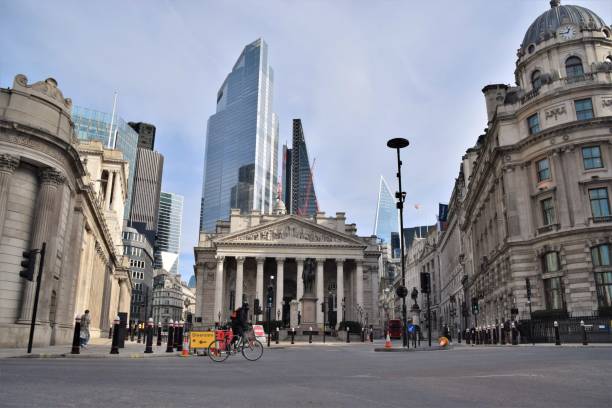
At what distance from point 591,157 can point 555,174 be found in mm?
2595

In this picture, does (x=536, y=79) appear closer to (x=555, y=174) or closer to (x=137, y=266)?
(x=555, y=174)

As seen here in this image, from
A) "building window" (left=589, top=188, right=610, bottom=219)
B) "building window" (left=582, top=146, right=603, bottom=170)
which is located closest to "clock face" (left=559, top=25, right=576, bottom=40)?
"building window" (left=582, top=146, right=603, bottom=170)

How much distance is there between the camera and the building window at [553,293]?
111 feet

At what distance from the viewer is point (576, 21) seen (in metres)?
40.9

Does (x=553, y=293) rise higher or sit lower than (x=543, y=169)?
lower

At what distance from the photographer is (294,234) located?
78.8 m

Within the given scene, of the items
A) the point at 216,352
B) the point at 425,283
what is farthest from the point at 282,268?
the point at 216,352

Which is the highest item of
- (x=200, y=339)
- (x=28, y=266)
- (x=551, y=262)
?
(x=551, y=262)

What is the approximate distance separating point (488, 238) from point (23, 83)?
40.8 metres

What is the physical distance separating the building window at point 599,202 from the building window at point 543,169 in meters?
3.24

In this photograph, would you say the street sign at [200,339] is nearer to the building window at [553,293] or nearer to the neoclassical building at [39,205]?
the neoclassical building at [39,205]

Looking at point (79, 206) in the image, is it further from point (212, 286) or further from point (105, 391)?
point (212, 286)

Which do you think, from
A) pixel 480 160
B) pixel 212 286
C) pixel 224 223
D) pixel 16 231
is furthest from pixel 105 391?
pixel 224 223

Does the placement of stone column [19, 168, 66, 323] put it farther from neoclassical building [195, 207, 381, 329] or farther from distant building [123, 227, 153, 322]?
distant building [123, 227, 153, 322]
